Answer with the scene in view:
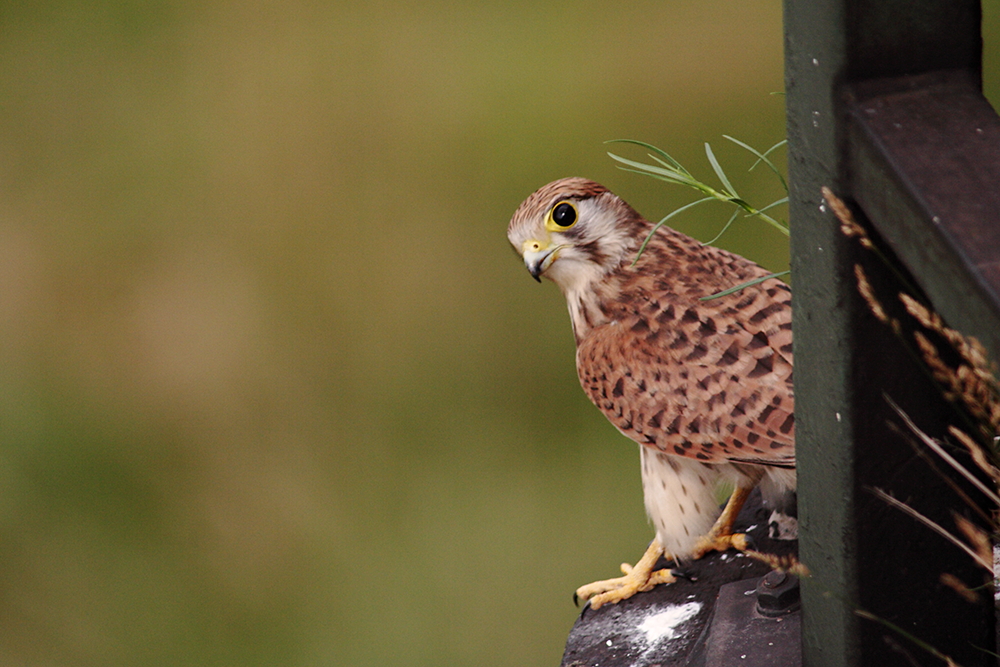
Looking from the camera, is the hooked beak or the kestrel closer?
the kestrel

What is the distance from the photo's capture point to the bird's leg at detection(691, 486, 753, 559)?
93.7 inches

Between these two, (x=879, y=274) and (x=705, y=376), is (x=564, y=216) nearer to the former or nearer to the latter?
(x=705, y=376)

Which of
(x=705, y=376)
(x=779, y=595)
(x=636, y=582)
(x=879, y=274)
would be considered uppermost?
(x=879, y=274)

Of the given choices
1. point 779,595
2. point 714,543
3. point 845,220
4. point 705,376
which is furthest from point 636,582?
point 845,220

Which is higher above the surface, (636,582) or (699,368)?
(699,368)

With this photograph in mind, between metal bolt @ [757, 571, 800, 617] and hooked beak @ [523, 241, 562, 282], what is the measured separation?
909 mm

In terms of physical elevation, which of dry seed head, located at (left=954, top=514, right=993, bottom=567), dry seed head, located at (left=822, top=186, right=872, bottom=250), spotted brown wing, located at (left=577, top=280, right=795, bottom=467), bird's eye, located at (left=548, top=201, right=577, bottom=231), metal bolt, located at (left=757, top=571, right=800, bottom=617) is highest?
dry seed head, located at (left=822, top=186, right=872, bottom=250)

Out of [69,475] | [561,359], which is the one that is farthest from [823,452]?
[69,475]

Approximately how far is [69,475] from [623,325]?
3.36 meters

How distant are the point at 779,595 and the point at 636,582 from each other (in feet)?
Result: 1.81

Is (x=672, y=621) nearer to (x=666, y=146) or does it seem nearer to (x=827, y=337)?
(x=827, y=337)

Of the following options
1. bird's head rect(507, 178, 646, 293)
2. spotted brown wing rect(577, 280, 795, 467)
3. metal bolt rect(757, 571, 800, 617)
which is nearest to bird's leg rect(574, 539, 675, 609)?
spotted brown wing rect(577, 280, 795, 467)

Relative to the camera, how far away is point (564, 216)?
253 cm

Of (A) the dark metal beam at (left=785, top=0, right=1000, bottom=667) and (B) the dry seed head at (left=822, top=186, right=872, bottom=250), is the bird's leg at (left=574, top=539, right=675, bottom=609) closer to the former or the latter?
(A) the dark metal beam at (left=785, top=0, right=1000, bottom=667)
